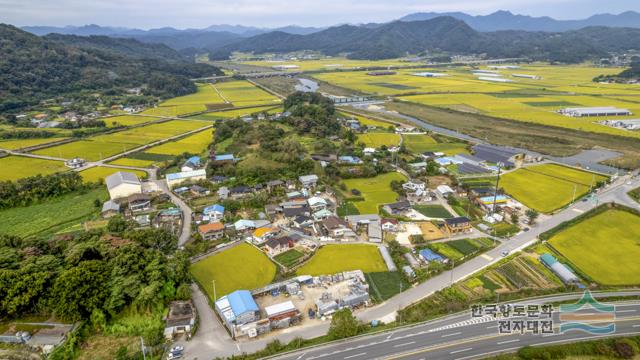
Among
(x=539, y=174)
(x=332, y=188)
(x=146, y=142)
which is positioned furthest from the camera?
(x=146, y=142)

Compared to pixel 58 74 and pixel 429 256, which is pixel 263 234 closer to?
pixel 429 256

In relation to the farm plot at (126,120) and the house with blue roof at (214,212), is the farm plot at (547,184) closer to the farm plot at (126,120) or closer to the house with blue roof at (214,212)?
the house with blue roof at (214,212)

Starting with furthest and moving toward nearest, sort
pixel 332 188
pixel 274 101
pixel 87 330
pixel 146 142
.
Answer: pixel 274 101
pixel 146 142
pixel 332 188
pixel 87 330

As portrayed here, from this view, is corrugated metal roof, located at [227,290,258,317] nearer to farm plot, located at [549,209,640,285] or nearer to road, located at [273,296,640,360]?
road, located at [273,296,640,360]

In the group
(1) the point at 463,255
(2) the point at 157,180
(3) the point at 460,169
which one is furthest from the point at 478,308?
(2) the point at 157,180

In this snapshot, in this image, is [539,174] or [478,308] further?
[539,174]

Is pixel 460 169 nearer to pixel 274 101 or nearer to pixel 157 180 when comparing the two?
pixel 157 180

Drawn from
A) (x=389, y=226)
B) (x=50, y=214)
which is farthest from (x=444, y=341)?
(x=50, y=214)
